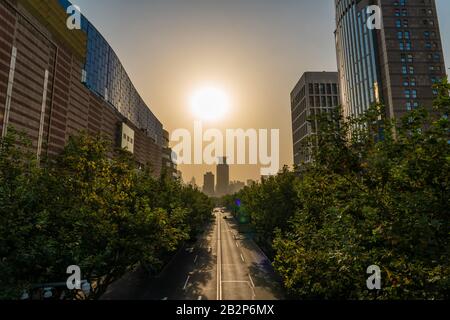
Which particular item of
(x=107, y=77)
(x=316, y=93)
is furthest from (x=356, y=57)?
(x=107, y=77)

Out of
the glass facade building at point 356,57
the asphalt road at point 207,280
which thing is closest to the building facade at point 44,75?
the asphalt road at point 207,280

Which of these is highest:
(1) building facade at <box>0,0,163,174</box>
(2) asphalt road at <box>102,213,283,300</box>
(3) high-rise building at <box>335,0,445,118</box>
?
(3) high-rise building at <box>335,0,445,118</box>

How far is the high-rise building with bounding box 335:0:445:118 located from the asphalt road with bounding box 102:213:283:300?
209 feet

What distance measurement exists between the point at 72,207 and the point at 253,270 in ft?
77.7

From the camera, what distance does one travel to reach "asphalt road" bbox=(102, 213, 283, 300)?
2383 centimetres

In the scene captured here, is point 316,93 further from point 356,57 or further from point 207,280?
point 207,280

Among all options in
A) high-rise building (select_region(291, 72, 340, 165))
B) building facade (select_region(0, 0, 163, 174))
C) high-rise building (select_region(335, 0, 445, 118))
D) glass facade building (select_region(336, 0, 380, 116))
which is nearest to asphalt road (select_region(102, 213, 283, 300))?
building facade (select_region(0, 0, 163, 174))

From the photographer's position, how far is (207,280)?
2812cm

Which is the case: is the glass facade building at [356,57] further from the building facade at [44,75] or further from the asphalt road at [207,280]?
the building facade at [44,75]

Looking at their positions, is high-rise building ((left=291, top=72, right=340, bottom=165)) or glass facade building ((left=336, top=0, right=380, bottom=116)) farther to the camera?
high-rise building ((left=291, top=72, right=340, bottom=165))

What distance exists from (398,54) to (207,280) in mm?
86889

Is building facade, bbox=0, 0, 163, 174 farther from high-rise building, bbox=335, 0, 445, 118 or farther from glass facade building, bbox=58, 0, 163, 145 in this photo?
high-rise building, bbox=335, 0, 445, 118

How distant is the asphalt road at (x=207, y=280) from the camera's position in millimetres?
23828

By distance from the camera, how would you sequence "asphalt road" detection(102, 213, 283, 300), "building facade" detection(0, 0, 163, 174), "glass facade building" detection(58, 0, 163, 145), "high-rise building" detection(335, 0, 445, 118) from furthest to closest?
"glass facade building" detection(58, 0, 163, 145), "high-rise building" detection(335, 0, 445, 118), "building facade" detection(0, 0, 163, 174), "asphalt road" detection(102, 213, 283, 300)
